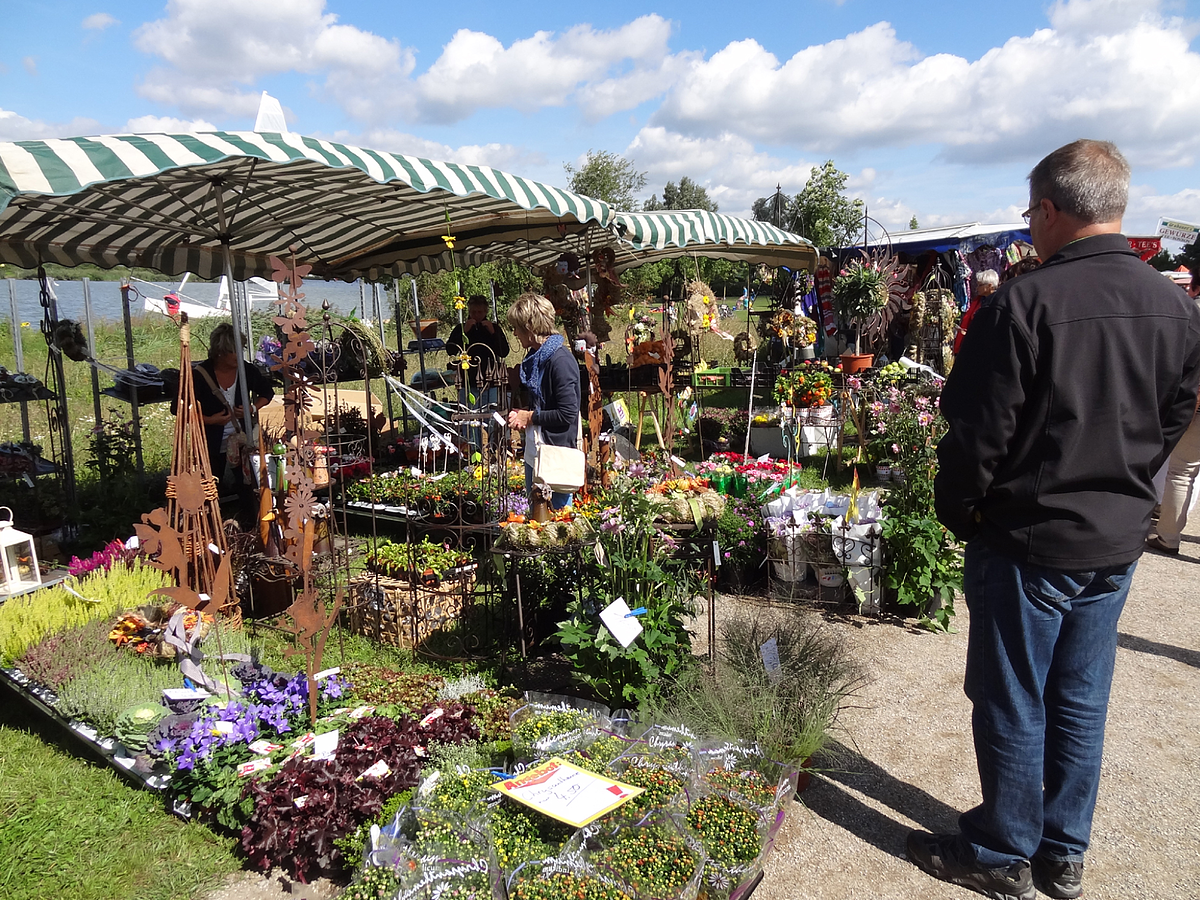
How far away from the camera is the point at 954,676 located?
144 inches

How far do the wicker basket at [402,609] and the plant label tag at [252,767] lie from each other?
1.29m

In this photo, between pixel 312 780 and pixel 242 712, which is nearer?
pixel 312 780

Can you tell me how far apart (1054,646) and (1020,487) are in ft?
1.70

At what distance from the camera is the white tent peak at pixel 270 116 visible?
4.61 m

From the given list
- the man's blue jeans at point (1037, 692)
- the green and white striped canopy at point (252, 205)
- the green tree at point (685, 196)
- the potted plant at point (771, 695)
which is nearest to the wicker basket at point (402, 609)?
the potted plant at point (771, 695)

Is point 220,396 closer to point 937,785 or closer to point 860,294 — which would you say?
point 937,785

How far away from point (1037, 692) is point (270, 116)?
16.7 feet

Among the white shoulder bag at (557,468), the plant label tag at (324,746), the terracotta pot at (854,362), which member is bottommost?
the plant label tag at (324,746)

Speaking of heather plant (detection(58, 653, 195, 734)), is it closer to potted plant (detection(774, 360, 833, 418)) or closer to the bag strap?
the bag strap

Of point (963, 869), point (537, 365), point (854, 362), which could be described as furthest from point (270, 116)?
point (854, 362)

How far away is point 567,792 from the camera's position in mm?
2150

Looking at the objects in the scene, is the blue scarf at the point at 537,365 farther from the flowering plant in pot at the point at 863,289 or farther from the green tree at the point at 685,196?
the green tree at the point at 685,196

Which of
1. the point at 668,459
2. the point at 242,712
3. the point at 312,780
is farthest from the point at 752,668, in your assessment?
the point at 668,459

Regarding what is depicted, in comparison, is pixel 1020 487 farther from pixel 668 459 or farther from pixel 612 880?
pixel 668 459
